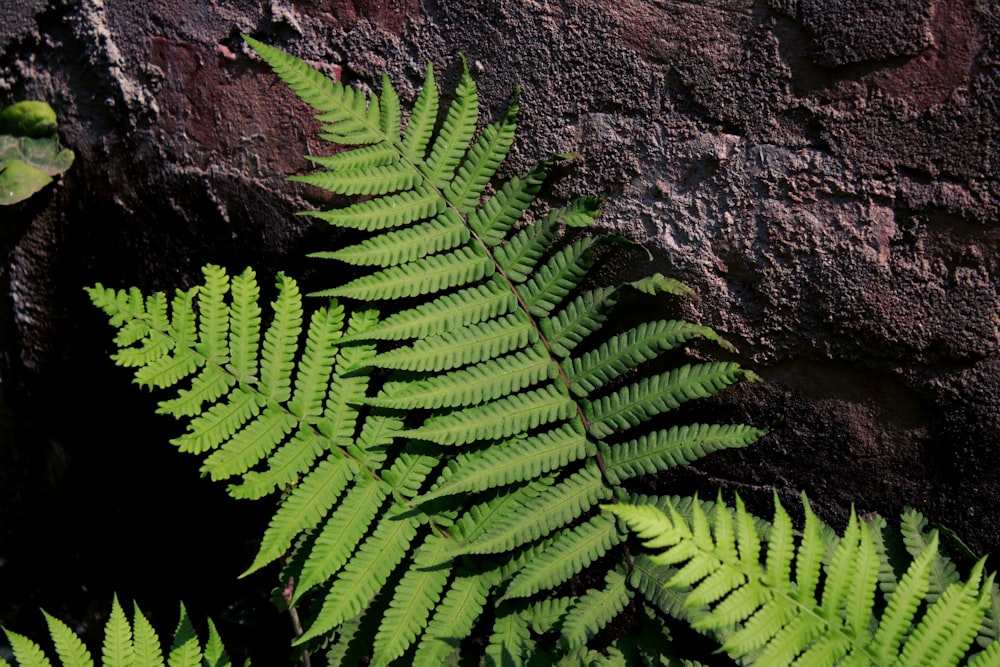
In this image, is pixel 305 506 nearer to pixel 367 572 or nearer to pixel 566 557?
pixel 367 572

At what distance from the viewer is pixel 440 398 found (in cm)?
220

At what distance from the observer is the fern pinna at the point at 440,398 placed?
85.3 inches

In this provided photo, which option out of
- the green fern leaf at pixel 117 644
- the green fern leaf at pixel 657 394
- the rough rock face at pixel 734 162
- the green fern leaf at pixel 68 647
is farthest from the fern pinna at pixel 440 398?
the green fern leaf at pixel 68 647

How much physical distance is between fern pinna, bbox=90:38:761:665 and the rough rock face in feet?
0.54

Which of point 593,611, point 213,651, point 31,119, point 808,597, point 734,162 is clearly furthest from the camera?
point 31,119

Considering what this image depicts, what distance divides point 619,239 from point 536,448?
59cm

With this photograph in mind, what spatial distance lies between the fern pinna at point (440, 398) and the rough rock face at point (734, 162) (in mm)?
165

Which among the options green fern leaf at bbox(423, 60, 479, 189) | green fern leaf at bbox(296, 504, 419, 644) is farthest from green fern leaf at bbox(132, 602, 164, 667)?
green fern leaf at bbox(423, 60, 479, 189)

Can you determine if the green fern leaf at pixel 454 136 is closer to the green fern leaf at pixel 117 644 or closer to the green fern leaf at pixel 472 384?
the green fern leaf at pixel 472 384

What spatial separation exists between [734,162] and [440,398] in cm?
100

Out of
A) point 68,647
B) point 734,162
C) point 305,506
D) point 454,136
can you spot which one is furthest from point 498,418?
point 68,647

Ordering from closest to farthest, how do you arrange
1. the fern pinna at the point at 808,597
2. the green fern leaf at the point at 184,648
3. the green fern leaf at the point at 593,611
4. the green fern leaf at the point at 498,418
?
the fern pinna at the point at 808,597, the green fern leaf at the point at 593,611, the green fern leaf at the point at 498,418, the green fern leaf at the point at 184,648

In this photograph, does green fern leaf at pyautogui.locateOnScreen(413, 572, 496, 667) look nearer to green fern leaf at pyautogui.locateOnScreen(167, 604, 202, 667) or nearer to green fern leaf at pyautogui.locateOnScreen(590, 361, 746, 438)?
green fern leaf at pyautogui.locateOnScreen(590, 361, 746, 438)

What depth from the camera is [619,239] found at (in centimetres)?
219
